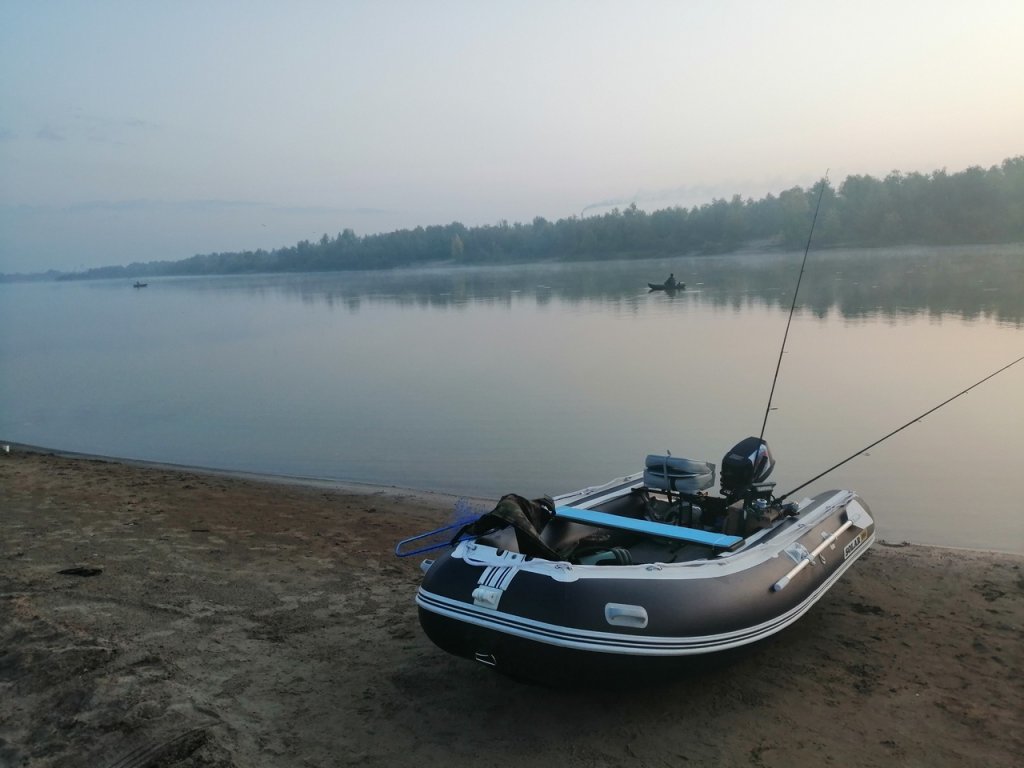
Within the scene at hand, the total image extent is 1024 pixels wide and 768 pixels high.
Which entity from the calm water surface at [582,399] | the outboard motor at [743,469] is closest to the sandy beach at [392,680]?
the outboard motor at [743,469]

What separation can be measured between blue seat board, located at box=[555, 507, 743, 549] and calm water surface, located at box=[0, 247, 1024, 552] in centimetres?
339

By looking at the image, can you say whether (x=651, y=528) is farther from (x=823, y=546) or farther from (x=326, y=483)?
(x=326, y=483)

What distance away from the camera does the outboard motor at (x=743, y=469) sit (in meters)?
5.20

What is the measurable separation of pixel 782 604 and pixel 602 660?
1147mm

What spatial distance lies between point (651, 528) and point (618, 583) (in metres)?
0.89

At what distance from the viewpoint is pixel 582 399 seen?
1373 centimetres

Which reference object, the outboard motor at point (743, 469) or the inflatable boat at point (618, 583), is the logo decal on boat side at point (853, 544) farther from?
the outboard motor at point (743, 469)

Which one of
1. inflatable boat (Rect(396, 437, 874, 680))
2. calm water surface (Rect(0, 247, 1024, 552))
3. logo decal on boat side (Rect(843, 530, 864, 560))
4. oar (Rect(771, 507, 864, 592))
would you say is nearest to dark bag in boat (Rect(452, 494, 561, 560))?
inflatable boat (Rect(396, 437, 874, 680))

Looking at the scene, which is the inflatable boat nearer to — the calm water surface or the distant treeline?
the calm water surface

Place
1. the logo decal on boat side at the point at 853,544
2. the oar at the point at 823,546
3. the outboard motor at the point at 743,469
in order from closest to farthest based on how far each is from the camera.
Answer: the oar at the point at 823,546 < the logo decal on boat side at the point at 853,544 < the outboard motor at the point at 743,469

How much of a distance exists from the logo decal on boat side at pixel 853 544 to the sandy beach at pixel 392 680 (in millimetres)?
403

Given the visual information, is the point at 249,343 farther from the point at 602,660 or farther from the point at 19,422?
the point at 602,660

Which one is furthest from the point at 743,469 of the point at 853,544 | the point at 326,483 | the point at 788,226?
the point at 788,226

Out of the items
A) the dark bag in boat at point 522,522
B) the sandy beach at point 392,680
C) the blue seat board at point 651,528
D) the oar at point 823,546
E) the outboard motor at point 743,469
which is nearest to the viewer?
the sandy beach at point 392,680
